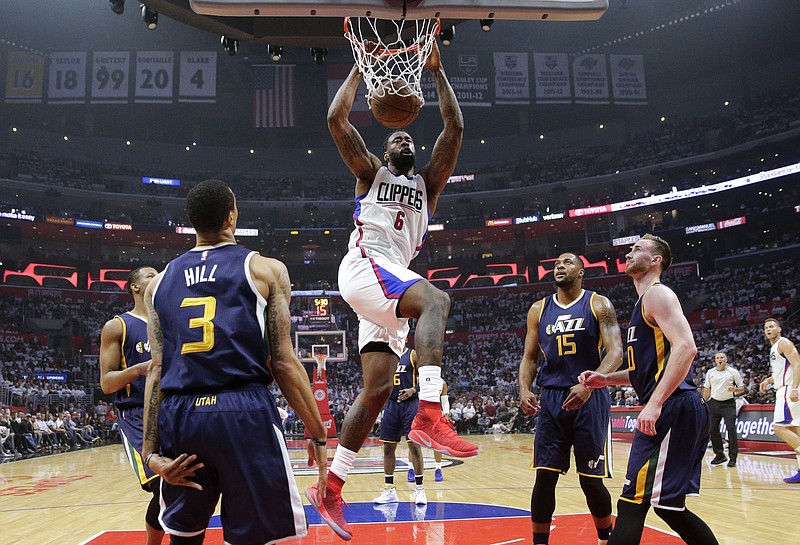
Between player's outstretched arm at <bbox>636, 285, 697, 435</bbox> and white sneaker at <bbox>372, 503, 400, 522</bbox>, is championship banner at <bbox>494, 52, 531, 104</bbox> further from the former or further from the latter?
player's outstretched arm at <bbox>636, 285, 697, 435</bbox>

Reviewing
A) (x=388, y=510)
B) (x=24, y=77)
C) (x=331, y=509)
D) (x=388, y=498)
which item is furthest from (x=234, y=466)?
(x=24, y=77)

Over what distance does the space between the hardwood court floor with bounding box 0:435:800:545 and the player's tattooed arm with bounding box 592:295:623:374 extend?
5.63 feet

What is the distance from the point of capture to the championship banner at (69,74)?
27422 mm

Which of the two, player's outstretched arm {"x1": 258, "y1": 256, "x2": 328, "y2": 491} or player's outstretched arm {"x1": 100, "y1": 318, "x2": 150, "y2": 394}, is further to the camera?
player's outstretched arm {"x1": 100, "y1": 318, "x2": 150, "y2": 394}

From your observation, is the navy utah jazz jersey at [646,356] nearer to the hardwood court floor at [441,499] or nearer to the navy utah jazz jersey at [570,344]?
the navy utah jazz jersey at [570,344]

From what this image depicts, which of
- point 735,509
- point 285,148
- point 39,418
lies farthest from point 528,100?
point 735,509

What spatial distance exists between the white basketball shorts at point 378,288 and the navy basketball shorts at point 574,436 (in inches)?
70.3

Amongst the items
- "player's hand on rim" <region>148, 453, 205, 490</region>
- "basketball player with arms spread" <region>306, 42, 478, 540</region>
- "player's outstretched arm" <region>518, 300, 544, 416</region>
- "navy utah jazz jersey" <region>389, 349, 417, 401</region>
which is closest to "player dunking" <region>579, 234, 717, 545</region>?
"player's outstretched arm" <region>518, 300, 544, 416</region>

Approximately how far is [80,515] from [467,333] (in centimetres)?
3153

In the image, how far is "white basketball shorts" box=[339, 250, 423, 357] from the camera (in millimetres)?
4121

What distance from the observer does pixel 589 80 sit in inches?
1173

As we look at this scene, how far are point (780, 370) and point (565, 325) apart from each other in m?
5.96

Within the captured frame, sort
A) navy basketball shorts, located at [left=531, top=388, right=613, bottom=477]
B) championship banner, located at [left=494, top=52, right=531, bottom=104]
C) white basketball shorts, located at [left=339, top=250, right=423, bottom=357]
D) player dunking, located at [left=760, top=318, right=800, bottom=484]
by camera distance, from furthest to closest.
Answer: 1. championship banner, located at [left=494, top=52, right=531, bottom=104]
2. player dunking, located at [left=760, top=318, right=800, bottom=484]
3. navy basketball shorts, located at [left=531, top=388, right=613, bottom=477]
4. white basketball shorts, located at [left=339, top=250, right=423, bottom=357]

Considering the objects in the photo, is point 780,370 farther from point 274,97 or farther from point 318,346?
point 274,97
